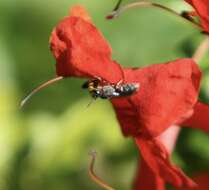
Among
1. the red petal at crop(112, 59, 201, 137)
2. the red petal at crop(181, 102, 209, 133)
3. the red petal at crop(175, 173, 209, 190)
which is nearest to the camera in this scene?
the red petal at crop(112, 59, 201, 137)

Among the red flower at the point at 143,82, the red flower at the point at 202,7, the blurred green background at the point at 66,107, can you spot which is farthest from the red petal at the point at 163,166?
the blurred green background at the point at 66,107

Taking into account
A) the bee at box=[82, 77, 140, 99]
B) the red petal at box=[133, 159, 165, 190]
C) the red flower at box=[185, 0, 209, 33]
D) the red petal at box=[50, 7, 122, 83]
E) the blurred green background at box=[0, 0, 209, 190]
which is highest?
the red flower at box=[185, 0, 209, 33]

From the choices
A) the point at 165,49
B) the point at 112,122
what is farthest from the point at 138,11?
the point at 112,122

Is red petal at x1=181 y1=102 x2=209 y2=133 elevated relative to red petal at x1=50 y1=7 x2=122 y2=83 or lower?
lower

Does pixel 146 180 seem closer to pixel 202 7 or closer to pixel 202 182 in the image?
pixel 202 182

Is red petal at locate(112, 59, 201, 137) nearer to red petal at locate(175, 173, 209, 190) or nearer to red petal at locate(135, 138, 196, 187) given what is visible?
red petal at locate(135, 138, 196, 187)

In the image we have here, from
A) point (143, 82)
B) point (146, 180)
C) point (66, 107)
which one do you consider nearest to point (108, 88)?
point (143, 82)

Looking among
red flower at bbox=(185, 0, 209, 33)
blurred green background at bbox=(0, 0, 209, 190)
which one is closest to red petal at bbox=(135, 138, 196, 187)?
red flower at bbox=(185, 0, 209, 33)

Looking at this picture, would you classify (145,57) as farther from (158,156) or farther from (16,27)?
(158,156)
